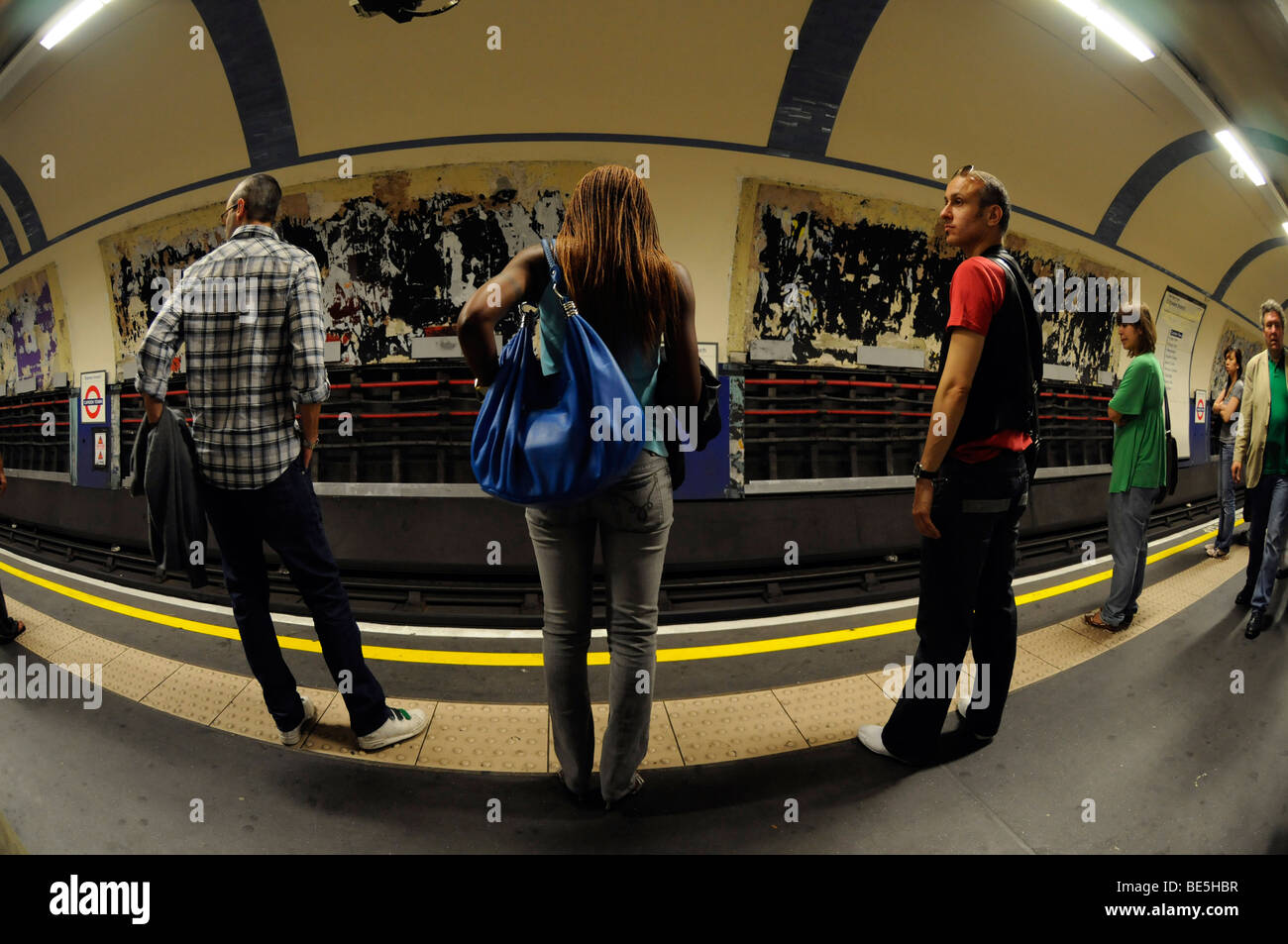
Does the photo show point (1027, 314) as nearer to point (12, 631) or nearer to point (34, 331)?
point (12, 631)

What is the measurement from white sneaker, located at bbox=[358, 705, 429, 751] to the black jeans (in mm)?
1670

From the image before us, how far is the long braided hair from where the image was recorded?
3.60 feet

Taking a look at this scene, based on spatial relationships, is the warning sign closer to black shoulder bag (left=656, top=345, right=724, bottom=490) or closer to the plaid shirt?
the plaid shirt

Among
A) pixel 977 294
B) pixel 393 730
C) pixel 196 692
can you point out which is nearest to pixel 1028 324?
pixel 977 294

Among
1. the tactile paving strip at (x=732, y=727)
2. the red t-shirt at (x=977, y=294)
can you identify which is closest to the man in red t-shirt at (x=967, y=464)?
the red t-shirt at (x=977, y=294)

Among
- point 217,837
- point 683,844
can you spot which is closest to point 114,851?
point 217,837

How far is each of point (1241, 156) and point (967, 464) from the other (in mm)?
2177

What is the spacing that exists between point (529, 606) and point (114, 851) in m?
1.62

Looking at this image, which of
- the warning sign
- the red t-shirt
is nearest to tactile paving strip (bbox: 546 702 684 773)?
the red t-shirt

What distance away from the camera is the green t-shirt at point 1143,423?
2.52m

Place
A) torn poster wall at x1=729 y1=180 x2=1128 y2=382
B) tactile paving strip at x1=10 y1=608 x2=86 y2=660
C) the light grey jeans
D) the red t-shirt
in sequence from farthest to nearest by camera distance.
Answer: torn poster wall at x1=729 y1=180 x2=1128 y2=382 < tactile paving strip at x1=10 y1=608 x2=86 y2=660 < the red t-shirt < the light grey jeans

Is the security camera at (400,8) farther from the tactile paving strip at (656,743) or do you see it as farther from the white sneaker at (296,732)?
the tactile paving strip at (656,743)

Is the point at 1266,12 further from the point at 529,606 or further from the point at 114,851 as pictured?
the point at 114,851

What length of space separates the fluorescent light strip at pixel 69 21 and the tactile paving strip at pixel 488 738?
324 cm
